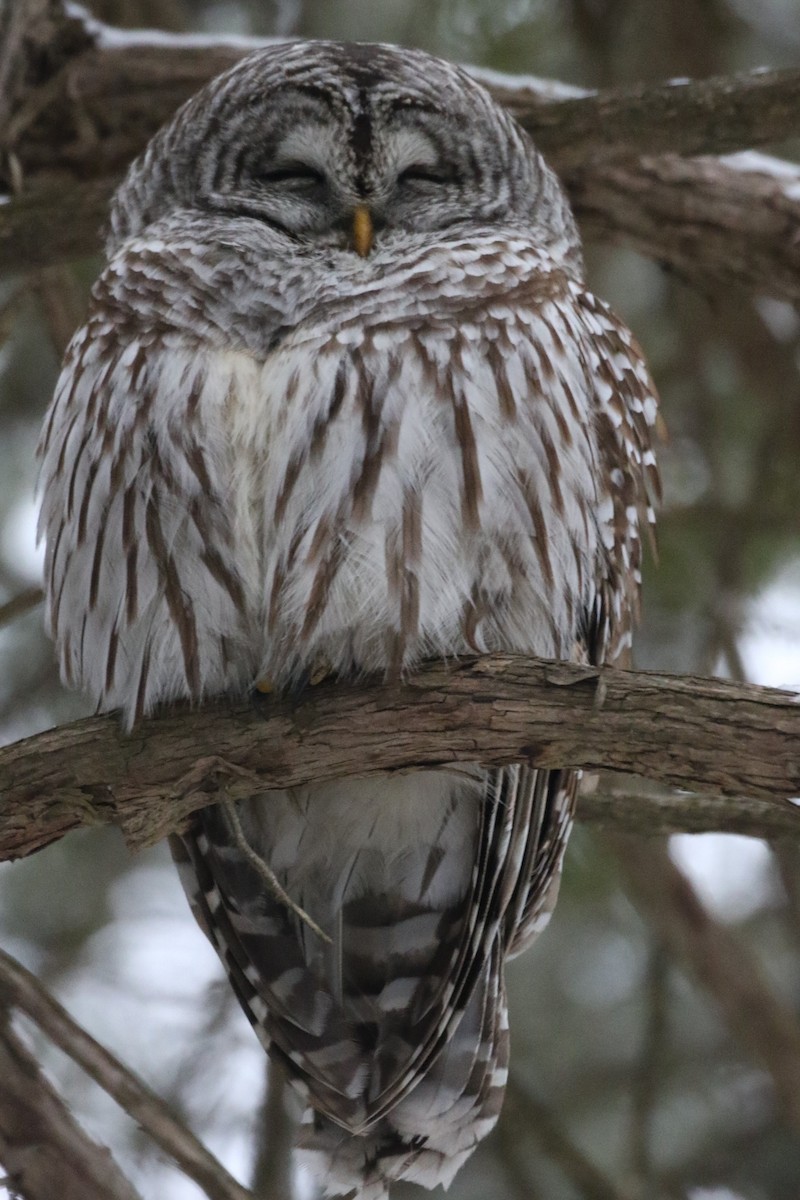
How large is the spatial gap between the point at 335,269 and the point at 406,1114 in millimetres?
1740

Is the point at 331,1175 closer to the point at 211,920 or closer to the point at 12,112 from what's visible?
the point at 211,920

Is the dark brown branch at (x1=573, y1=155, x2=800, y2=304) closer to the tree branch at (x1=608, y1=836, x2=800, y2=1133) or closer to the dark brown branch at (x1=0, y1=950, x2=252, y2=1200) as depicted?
the tree branch at (x1=608, y1=836, x2=800, y2=1133)

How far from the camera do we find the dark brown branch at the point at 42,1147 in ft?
7.22

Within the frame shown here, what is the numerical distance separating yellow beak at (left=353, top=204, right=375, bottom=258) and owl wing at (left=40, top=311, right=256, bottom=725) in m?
0.42

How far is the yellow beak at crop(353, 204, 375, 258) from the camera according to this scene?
3336 millimetres

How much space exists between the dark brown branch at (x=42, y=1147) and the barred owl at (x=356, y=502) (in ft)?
2.45

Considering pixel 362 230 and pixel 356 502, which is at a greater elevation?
pixel 362 230

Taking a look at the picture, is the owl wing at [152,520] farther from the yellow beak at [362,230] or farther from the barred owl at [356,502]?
the yellow beak at [362,230]

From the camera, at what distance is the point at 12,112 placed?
4.40 m

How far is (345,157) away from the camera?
11.5 feet

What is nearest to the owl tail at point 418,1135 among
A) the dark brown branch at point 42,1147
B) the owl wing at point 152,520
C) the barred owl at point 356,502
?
the barred owl at point 356,502

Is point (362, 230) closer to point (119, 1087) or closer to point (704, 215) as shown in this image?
point (704, 215)

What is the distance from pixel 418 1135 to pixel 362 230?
73.6 inches

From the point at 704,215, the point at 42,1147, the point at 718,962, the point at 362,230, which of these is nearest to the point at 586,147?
the point at 704,215
